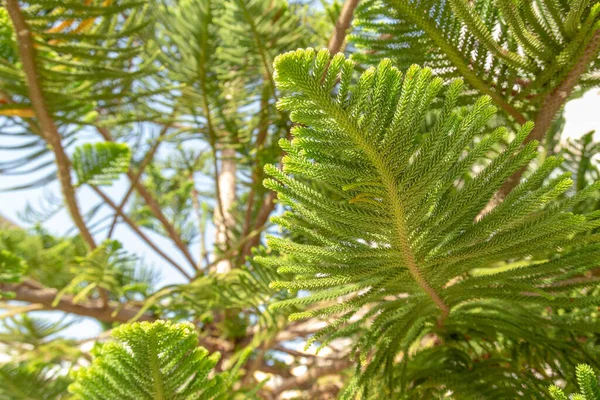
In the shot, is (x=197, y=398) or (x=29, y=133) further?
(x=29, y=133)

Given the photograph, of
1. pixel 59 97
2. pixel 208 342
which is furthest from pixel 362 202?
pixel 208 342

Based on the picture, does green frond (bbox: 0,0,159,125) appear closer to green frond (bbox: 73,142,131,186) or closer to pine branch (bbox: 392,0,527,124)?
green frond (bbox: 73,142,131,186)

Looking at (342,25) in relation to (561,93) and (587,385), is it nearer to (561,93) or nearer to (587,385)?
(561,93)

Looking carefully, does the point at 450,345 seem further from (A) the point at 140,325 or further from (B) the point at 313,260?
(A) the point at 140,325

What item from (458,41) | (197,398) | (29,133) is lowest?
(197,398)

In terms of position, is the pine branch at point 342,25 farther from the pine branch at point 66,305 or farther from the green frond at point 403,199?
the pine branch at point 66,305

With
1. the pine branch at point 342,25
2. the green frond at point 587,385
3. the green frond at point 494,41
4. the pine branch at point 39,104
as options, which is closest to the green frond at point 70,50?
the pine branch at point 39,104
